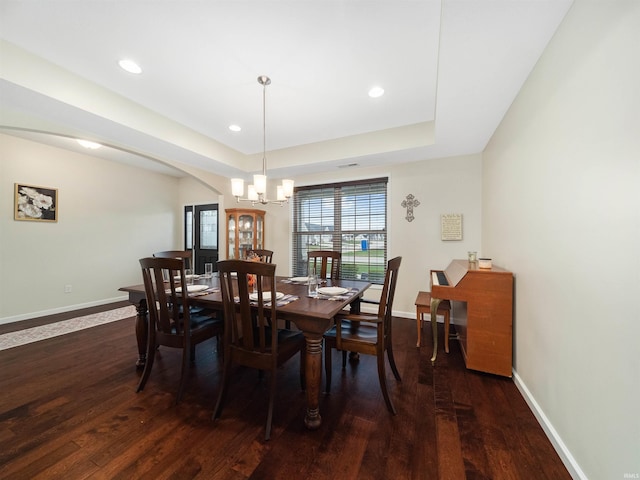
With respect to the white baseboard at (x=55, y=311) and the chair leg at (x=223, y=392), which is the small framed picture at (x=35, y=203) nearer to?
the white baseboard at (x=55, y=311)

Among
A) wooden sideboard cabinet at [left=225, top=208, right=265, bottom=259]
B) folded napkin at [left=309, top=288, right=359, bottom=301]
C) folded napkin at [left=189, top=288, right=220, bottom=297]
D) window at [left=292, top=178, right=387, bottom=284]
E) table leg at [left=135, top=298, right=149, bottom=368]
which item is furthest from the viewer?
wooden sideboard cabinet at [left=225, top=208, right=265, bottom=259]

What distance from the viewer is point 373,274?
170 inches

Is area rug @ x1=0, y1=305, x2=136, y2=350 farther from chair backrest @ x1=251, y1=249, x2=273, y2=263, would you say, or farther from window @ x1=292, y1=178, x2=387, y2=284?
window @ x1=292, y1=178, x2=387, y2=284

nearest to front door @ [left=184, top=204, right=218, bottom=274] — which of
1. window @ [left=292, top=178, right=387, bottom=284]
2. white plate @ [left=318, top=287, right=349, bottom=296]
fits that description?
window @ [left=292, top=178, right=387, bottom=284]

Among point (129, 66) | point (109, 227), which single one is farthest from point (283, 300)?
point (109, 227)

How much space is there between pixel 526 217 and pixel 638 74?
3.84 ft

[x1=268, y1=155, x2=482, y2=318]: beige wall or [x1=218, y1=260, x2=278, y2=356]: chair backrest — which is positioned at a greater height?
[x1=268, y1=155, x2=482, y2=318]: beige wall

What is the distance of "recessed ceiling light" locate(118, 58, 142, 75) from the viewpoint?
2.16 m

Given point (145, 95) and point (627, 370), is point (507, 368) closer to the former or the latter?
point (627, 370)

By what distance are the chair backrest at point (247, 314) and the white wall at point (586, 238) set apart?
1.62 metres

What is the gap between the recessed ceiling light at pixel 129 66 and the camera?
7.09 ft

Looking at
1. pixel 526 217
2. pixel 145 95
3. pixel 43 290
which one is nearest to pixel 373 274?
pixel 526 217

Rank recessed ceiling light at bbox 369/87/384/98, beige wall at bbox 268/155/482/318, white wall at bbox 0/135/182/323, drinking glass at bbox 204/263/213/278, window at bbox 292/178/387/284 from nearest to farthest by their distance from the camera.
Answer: recessed ceiling light at bbox 369/87/384/98, drinking glass at bbox 204/263/213/278, beige wall at bbox 268/155/482/318, white wall at bbox 0/135/182/323, window at bbox 292/178/387/284

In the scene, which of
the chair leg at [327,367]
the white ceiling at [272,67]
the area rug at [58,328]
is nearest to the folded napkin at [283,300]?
the chair leg at [327,367]
